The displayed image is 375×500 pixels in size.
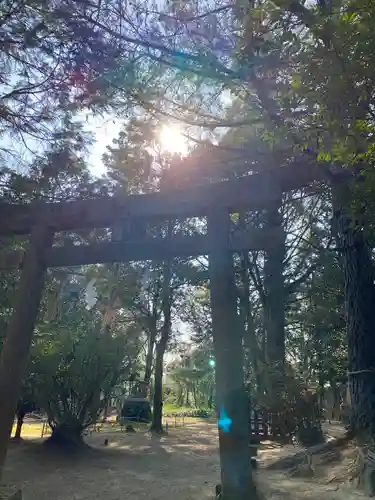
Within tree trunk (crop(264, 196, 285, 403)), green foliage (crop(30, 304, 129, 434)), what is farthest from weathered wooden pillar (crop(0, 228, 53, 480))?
tree trunk (crop(264, 196, 285, 403))

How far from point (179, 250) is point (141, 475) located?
15.5ft

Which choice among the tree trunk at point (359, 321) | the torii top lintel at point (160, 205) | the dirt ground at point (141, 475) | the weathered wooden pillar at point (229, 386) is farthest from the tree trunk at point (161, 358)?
the weathered wooden pillar at point (229, 386)

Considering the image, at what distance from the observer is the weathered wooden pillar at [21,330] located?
13.7 feet

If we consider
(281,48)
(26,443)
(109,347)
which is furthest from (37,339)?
(281,48)

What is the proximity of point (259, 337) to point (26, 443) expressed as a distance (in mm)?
10395

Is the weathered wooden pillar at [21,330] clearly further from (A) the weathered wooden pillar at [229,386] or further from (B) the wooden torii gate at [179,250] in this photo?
(A) the weathered wooden pillar at [229,386]

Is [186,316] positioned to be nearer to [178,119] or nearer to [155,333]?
[155,333]

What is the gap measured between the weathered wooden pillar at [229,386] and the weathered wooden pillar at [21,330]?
1.88 meters

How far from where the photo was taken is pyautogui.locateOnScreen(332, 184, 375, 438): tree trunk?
17.6 feet

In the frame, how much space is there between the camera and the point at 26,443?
9930 mm

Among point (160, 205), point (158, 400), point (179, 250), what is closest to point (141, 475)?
point (179, 250)

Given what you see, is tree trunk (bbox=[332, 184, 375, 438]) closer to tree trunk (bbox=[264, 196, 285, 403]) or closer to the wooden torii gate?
the wooden torii gate

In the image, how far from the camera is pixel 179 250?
446 centimetres

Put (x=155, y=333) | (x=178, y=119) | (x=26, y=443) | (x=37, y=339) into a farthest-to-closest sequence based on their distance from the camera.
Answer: (x=155, y=333) < (x=26, y=443) < (x=37, y=339) < (x=178, y=119)
